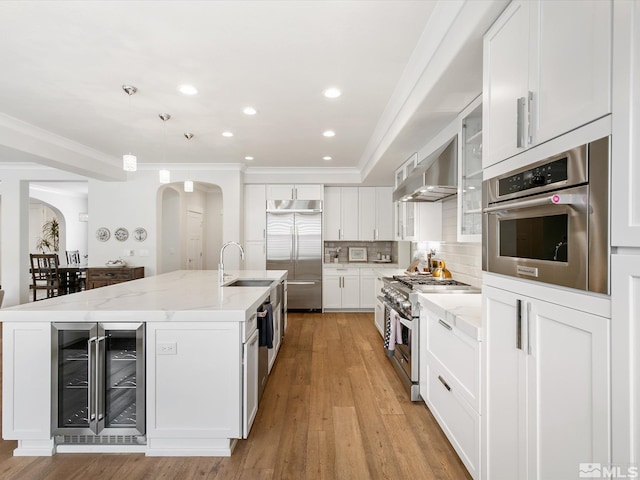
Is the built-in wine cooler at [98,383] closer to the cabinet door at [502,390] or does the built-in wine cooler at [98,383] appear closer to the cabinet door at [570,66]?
the cabinet door at [502,390]

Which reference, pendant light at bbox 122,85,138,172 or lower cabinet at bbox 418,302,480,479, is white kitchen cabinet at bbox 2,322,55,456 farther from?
lower cabinet at bbox 418,302,480,479

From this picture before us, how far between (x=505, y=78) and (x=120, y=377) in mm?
2669

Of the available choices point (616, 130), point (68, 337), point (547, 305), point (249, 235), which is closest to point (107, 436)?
point (68, 337)

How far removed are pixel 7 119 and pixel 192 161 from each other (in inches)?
92.4

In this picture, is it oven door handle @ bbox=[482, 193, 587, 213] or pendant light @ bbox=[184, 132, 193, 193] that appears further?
pendant light @ bbox=[184, 132, 193, 193]

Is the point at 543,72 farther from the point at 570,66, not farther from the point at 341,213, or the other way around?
the point at 341,213

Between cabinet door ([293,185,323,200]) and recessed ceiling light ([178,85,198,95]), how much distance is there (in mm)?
3279

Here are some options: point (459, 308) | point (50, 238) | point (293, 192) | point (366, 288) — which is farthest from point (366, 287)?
point (50, 238)

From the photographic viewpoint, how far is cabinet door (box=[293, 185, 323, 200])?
245 inches

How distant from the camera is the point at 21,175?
5.67m

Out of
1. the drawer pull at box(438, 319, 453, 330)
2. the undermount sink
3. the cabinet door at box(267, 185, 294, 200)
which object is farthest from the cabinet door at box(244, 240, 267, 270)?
the drawer pull at box(438, 319, 453, 330)

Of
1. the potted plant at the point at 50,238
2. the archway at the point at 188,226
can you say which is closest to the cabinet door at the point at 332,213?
the archway at the point at 188,226

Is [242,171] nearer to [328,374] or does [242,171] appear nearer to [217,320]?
[328,374]

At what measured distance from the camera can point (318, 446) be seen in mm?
2182
